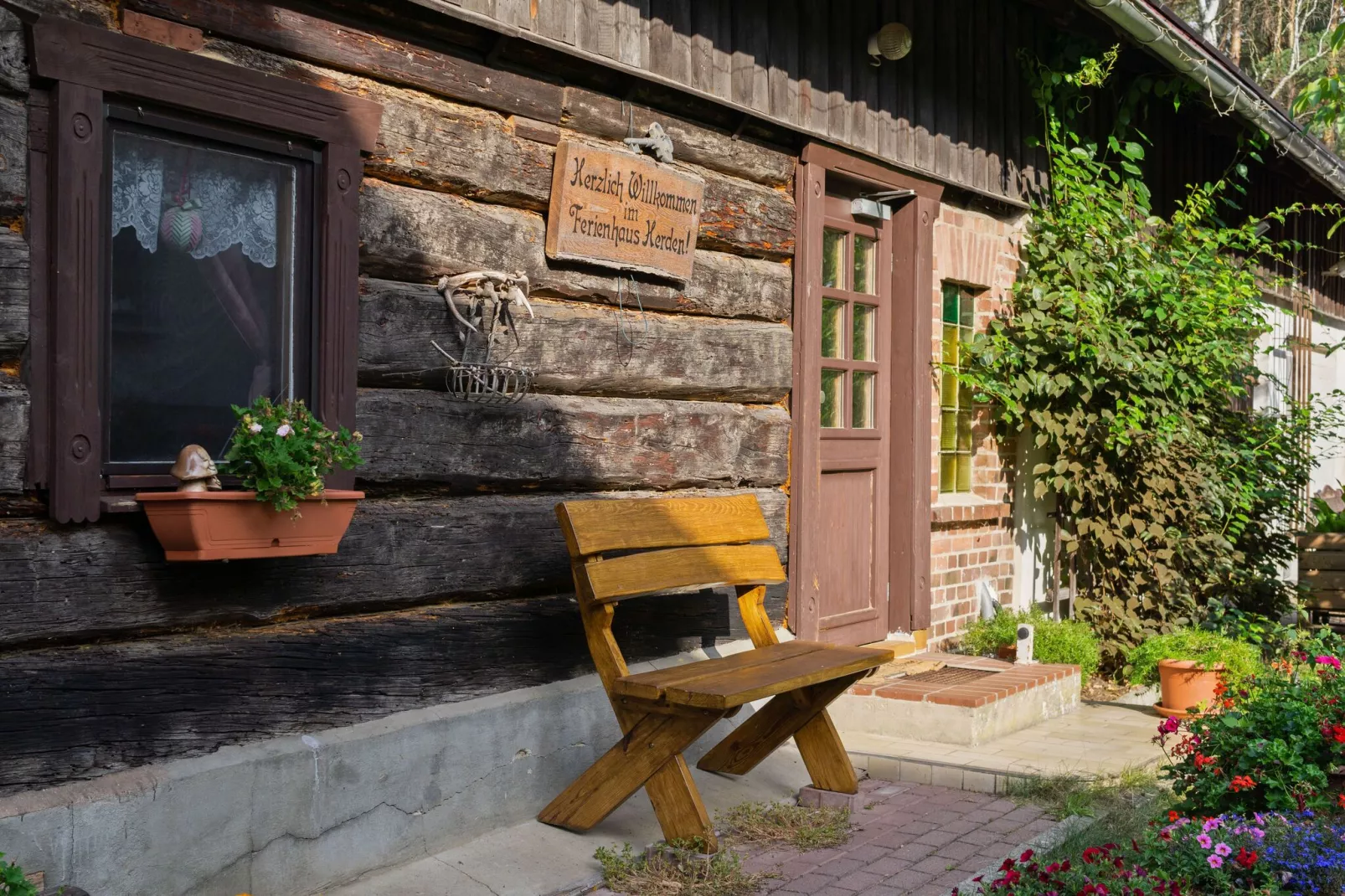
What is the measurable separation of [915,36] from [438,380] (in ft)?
12.5

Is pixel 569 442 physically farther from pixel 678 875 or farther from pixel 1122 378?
pixel 1122 378

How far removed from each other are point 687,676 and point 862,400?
9.95ft

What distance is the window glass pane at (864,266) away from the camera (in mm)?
6793

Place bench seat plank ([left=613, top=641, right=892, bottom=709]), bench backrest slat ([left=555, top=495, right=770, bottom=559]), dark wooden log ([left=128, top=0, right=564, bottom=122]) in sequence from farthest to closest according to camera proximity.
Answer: bench backrest slat ([left=555, top=495, right=770, bottom=559]) < bench seat plank ([left=613, top=641, right=892, bottom=709]) < dark wooden log ([left=128, top=0, right=564, bottom=122])

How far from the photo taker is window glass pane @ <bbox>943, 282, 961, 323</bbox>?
7508 millimetres

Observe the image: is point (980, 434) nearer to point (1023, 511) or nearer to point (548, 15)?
point (1023, 511)

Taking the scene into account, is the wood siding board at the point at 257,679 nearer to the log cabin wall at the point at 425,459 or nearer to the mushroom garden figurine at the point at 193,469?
the log cabin wall at the point at 425,459

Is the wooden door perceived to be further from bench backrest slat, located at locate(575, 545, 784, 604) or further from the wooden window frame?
the wooden window frame

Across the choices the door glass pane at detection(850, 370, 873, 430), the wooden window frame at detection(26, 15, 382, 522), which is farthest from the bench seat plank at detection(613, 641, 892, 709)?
the door glass pane at detection(850, 370, 873, 430)

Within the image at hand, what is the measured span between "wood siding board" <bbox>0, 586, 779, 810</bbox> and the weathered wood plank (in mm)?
1762

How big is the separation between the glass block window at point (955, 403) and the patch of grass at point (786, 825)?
3133mm

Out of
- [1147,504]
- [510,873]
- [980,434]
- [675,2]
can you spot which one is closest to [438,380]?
[510,873]

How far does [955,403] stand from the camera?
24.8 feet

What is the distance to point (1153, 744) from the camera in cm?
585
